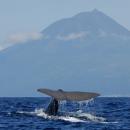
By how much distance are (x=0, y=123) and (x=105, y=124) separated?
5.04 metres

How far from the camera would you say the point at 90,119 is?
34469 mm

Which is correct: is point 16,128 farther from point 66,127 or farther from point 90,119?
point 90,119

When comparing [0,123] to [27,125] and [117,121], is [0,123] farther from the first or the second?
[117,121]

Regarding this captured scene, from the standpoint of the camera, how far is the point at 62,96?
31781mm

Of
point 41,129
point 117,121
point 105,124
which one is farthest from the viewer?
point 117,121

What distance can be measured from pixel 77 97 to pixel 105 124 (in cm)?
206

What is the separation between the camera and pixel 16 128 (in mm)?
29234

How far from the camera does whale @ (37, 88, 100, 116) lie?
30.6 m

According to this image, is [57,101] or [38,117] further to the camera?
[38,117]

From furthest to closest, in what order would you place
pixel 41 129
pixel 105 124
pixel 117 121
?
pixel 117 121 → pixel 105 124 → pixel 41 129

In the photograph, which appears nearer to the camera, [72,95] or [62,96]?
[72,95]

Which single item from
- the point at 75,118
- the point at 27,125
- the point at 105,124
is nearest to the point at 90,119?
the point at 75,118

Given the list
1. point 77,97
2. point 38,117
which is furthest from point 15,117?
point 77,97

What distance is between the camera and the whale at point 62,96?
30562mm
